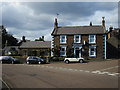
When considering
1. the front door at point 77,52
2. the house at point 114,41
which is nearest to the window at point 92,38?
the front door at point 77,52

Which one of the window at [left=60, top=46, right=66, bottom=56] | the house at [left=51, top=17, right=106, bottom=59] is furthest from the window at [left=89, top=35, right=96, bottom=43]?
the window at [left=60, top=46, right=66, bottom=56]

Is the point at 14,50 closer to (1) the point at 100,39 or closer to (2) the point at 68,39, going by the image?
(2) the point at 68,39

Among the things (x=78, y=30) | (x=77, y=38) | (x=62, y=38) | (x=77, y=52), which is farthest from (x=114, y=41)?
(x=62, y=38)

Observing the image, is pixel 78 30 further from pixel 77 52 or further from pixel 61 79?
pixel 61 79

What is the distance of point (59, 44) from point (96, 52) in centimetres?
815

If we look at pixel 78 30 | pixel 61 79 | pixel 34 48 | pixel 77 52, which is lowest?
pixel 61 79

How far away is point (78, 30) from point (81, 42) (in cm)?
309

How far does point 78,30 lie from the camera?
3406 centimetres

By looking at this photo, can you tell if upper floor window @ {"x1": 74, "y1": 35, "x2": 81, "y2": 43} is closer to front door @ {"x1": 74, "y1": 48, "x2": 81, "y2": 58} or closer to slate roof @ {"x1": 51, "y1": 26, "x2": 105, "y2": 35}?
slate roof @ {"x1": 51, "y1": 26, "x2": 105, "y2": 35}

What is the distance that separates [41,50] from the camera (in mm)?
39625

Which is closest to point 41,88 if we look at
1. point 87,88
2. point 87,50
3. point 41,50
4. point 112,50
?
point 87,88

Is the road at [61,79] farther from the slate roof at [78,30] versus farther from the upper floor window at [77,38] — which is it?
the slate roof at [78,30]

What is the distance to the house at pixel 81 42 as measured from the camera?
3184 centimetres

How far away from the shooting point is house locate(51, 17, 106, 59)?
31844 millimetres
